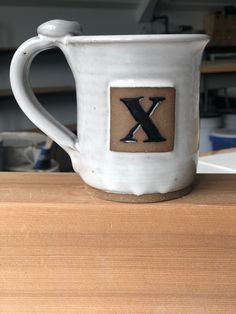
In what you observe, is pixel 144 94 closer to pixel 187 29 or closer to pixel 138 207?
pixel 138 207

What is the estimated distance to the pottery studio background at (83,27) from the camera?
3152 mm

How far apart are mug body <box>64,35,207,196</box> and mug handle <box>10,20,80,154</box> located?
0.05ft

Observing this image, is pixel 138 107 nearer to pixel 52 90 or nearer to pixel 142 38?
pixel 142 38

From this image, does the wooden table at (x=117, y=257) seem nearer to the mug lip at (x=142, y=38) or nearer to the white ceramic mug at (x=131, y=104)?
the white ceramic mug at (x=131, y=104)

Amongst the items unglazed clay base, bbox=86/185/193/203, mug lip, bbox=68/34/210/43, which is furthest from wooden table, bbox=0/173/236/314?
mug lip, bbox=68/34/210/43

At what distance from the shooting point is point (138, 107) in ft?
1.20

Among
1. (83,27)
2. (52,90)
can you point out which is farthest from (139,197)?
(52,90)

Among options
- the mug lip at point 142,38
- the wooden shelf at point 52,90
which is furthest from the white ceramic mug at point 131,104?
the wooden shelf at point 52,90

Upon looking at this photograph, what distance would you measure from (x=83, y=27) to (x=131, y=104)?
2.70 meters

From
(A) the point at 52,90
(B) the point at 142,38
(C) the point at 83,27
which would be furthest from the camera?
(A) the point at 52,90

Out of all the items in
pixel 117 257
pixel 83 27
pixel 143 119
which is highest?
pixel 143 119

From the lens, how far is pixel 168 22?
→ 3691mm

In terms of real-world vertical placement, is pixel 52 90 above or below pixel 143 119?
below

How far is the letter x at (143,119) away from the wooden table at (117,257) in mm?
55
